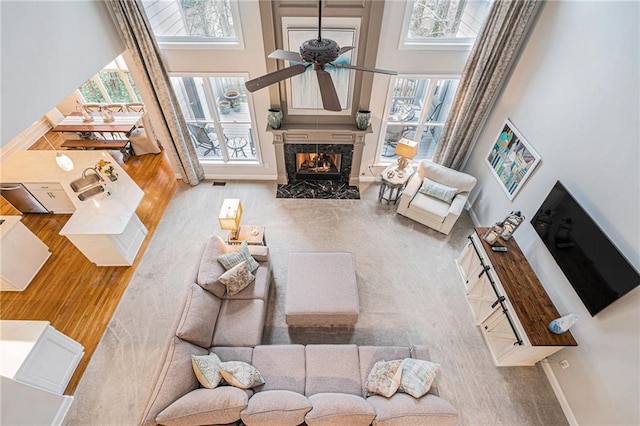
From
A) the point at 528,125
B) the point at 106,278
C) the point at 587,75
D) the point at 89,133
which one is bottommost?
the point at 106,278

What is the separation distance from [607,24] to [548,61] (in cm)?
75

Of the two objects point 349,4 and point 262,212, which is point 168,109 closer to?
point 262,212

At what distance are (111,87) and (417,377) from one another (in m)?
8.02

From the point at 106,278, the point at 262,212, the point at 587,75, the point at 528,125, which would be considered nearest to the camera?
the point at 587,75

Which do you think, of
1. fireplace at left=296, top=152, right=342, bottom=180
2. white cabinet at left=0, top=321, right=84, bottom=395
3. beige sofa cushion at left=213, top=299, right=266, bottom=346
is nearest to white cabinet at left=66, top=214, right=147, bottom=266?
white cabinet at left=0, top=321, right=84, bottom=395

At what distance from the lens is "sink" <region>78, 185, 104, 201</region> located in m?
4.29

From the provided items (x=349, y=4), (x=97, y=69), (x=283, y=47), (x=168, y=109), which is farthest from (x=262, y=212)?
(x=349, y=4)

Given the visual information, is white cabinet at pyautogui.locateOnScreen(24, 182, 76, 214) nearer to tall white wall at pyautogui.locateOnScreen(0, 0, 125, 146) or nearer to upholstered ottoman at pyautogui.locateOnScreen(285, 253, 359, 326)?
tall white wall at pyautogui.locateOnScreen(0, 0, 125, 146)

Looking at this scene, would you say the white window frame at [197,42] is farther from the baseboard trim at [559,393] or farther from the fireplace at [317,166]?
the baseboard trim at [559,393]

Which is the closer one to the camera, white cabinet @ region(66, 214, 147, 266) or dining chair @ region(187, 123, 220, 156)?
white cabinet @ region(66, 214, 147, 266)

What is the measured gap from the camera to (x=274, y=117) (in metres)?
4.77

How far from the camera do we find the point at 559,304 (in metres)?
3.34

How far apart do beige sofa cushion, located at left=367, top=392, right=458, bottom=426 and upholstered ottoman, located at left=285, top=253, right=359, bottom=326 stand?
3.57 feet

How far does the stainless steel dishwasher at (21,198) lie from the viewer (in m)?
4.79
